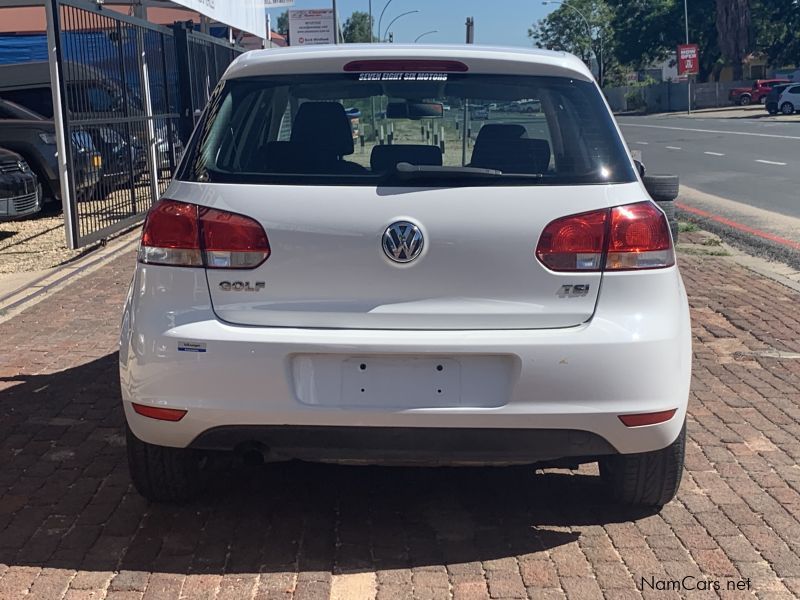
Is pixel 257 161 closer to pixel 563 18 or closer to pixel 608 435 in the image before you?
pixel 608 435

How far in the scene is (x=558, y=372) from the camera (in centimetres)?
316

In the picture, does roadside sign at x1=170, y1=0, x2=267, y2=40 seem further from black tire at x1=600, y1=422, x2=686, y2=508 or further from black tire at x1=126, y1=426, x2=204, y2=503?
black tire at x1=600, y1=422, x2=686, y2=508

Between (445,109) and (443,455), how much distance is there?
1238 mm

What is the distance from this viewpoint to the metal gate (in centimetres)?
975

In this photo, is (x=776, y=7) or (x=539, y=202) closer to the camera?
(x=539, y=202)

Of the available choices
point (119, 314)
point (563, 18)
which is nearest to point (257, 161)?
point (119, 314)

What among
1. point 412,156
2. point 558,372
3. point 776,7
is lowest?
point 558,372

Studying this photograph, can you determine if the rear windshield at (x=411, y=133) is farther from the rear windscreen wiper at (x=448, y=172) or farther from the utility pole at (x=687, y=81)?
the utility pole at (x=687, y=81)

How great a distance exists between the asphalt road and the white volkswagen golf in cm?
1071

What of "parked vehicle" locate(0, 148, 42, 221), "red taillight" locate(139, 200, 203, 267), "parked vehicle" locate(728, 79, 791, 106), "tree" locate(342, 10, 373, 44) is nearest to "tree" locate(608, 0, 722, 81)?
"parked vehicle" locate(728, 79, 791, 106)

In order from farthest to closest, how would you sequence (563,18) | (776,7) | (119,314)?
1. (563,18)
2. (776,7)
3. (119,314)

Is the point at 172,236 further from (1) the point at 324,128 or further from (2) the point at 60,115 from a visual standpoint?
(2) the point at 60,115

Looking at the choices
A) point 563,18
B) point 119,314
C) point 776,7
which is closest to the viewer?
point 119,314

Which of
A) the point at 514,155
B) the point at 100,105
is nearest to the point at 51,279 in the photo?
the point at 100,105
